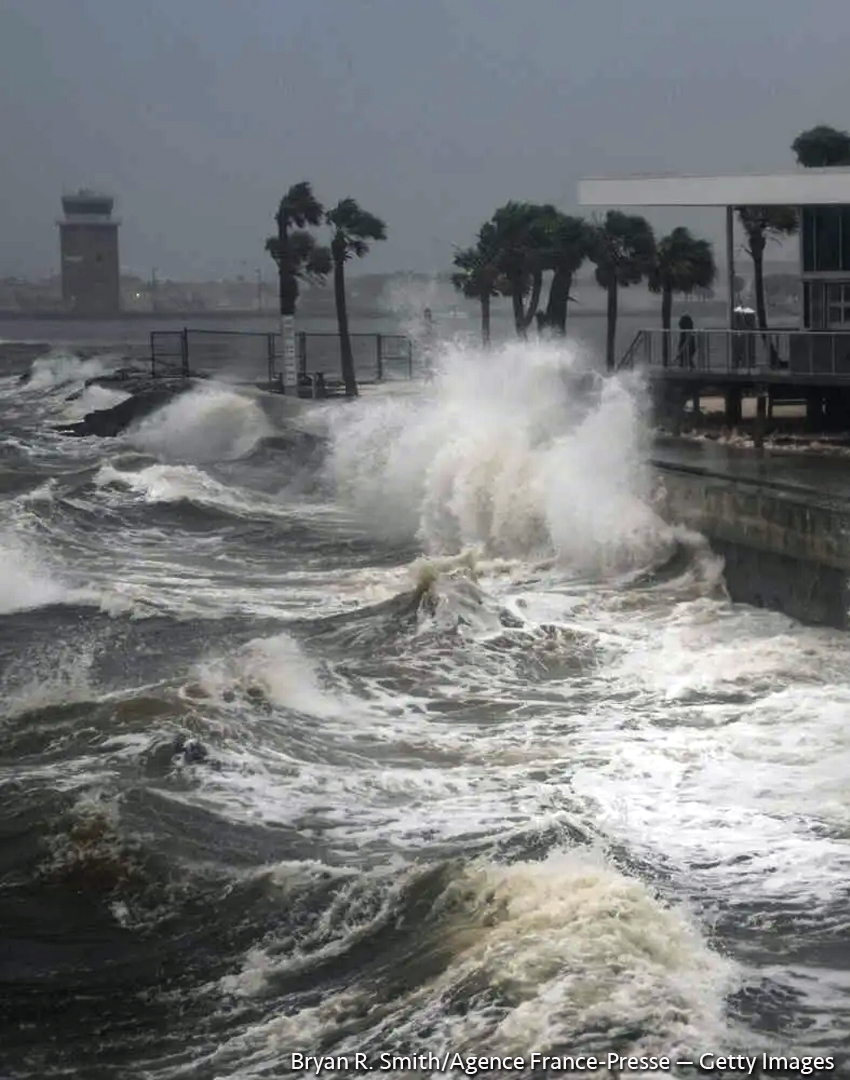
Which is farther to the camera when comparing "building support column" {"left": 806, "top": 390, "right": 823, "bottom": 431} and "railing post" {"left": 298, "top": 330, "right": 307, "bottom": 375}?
"railing post" {"left": 298, "top": 330, "right": 307, "bottom": 375}

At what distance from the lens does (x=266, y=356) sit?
334ft

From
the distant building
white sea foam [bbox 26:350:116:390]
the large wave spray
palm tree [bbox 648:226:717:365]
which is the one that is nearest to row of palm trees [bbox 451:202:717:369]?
palm tree [bbox 648:226:717:365]

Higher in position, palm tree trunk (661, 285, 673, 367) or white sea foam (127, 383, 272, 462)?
palm tree trunk (661, 285, 673, 367)

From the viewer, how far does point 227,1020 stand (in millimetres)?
7242

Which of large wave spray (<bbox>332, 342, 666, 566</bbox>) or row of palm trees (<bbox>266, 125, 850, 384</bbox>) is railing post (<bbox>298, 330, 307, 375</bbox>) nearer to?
row of palm trees (<bbox>266, 125, 850, 384</bbox>)

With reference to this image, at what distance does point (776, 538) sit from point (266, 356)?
86.5 metres

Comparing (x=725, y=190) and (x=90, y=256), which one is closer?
(x=725, y=190)

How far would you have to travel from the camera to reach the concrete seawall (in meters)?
15.6

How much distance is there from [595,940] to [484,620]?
8.74 metres

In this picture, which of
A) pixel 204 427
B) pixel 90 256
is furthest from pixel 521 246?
pixel 90 256

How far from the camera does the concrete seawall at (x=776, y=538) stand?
15648 millimetres

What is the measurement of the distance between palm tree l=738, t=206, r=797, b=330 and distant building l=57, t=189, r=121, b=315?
158966 millimetres

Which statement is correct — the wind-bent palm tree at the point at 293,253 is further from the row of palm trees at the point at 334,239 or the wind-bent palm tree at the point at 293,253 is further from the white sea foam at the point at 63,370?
the white sea foam at the point at 63,370

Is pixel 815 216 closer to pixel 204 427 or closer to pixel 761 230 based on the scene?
pixel 761 230
